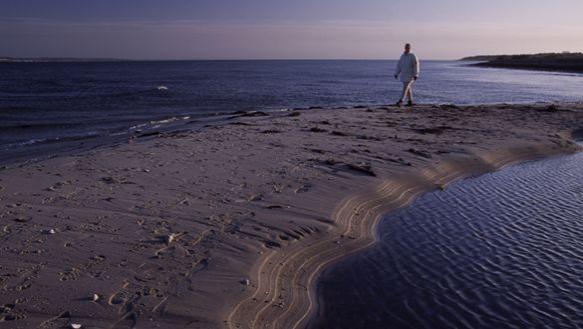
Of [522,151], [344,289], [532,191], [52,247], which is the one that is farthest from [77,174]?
[522,151]

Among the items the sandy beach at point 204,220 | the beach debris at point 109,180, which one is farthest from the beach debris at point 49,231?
the beach debris at point 109,180

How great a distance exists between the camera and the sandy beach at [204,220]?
4.35 m

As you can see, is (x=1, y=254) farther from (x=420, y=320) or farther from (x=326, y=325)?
(x=420, y=320)

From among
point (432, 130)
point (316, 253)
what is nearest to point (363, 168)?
point (316, 253)

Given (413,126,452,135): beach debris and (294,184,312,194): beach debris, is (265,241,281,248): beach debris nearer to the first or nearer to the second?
(294,184,312,194): beach debris

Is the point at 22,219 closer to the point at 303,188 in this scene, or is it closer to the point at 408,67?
the point at 303,188

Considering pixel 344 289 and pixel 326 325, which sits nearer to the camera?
pixel 326 325

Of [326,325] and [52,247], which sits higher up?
[52,247]

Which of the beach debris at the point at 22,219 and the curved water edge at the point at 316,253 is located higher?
the beach debris at the point at 22,219

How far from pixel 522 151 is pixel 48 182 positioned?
1105 cm

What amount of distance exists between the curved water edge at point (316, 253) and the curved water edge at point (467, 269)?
19 cm

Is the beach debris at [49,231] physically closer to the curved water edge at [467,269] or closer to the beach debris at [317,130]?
the curved water edge at [467,269]

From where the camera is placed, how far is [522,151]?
500 inches

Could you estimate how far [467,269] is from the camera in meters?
5.85
